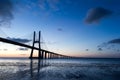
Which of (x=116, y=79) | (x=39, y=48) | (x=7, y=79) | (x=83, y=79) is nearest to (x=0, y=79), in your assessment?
(x=7, y=79)

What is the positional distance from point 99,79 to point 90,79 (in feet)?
1.96

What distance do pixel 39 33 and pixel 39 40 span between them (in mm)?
2300

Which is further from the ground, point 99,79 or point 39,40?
point 39,40

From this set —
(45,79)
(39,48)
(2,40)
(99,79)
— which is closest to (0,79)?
(45,79)

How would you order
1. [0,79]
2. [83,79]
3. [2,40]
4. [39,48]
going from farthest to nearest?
[39,48], [2,40], [83,79], [0,79]

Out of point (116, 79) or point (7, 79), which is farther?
point (116, 79)

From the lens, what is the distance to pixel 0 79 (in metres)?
9.66

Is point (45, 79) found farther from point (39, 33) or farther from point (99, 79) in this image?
point (39, 33)

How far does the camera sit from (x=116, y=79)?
34.7 feet

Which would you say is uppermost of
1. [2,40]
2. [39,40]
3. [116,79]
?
[39,40]

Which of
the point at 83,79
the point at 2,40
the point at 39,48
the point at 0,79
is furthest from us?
the point at 39,48

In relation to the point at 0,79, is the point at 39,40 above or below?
above

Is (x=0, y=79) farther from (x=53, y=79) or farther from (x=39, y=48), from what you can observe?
(x=39, y=48)

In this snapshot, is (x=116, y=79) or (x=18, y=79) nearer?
(x=18, y=79)
